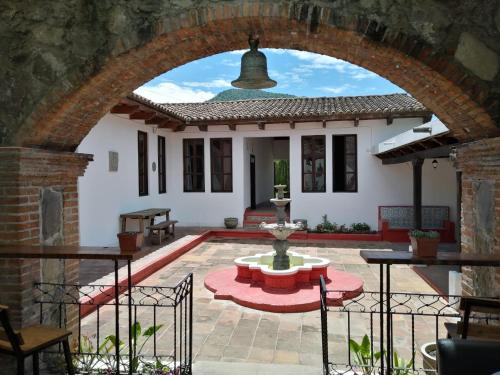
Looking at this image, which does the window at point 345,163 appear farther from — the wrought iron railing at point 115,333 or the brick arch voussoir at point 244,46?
the brick arch voussoir at point 244,46

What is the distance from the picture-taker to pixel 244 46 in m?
3.48

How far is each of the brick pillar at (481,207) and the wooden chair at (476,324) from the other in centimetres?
39

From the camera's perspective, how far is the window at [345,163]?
12.5 meters

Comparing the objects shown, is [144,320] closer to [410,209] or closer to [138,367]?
[138,367]

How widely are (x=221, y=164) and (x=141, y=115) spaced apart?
12.2 ft

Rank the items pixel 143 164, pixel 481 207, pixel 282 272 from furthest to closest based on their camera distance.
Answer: pixel 143 164
pixel 282 272
pixel 481 207

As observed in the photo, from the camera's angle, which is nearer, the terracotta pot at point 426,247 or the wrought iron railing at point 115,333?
the terracotta pot at point 426,247

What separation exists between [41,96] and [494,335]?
12.7ft

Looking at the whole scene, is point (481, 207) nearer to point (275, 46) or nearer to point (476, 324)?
point (476, 324)

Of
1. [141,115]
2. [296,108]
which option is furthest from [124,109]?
[296,108]

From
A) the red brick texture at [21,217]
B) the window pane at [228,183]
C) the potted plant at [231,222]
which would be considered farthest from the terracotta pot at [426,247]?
the window pane at [228,183]

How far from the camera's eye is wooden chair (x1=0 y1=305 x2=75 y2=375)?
2347 millimetres

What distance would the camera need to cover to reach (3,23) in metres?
3.15

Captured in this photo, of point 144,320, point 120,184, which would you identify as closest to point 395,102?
point 120,184
